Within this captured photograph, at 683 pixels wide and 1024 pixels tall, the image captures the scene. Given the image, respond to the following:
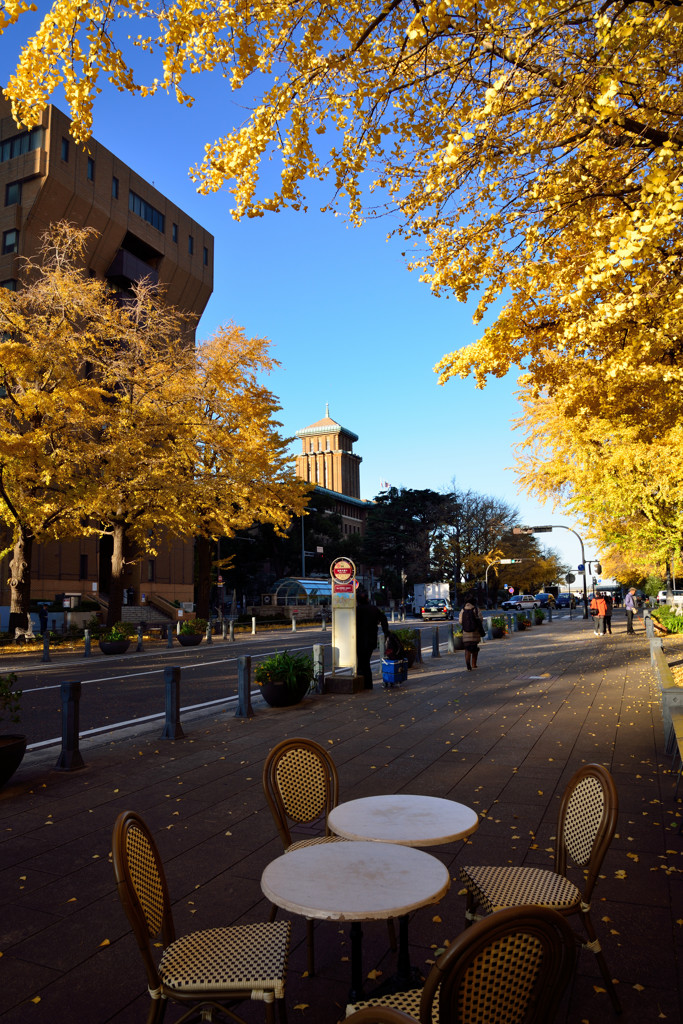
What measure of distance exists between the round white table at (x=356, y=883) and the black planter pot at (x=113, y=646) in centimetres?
2091

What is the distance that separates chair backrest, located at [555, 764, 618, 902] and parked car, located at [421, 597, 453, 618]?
50.0 meters

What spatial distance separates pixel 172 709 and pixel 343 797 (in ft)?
12.2

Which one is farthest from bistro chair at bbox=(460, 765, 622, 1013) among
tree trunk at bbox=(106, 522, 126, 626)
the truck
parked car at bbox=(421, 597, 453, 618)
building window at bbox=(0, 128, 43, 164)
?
the truck

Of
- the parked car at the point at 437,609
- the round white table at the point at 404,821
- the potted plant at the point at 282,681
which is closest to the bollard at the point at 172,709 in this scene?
the potted plant at the point at 282,681

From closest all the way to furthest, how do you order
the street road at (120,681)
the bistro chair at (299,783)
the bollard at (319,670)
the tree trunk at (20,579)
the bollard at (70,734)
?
the bistro chair at (299,783), the bollard at (70,734), the street road at (120,681), the bollard at (319,670), the tree trunk at (20,579)

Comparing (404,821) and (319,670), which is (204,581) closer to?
(319,670)

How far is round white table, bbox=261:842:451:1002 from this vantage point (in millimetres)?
2586

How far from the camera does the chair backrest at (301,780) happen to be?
3.98 m

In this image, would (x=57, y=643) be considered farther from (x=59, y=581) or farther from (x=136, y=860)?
(x=136, y=860)

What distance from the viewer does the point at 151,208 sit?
50.1 metres

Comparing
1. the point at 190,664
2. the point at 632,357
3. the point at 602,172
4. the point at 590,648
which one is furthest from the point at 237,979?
the point at 590,648

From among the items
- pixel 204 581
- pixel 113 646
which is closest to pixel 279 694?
pixel 113 646

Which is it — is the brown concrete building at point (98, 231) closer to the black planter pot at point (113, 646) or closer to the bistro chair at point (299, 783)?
the black planter pot at point (113, 646)

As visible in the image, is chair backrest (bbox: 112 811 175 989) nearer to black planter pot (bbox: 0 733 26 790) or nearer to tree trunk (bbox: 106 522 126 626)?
black planter pot (bbox: 0 733 26 790)
